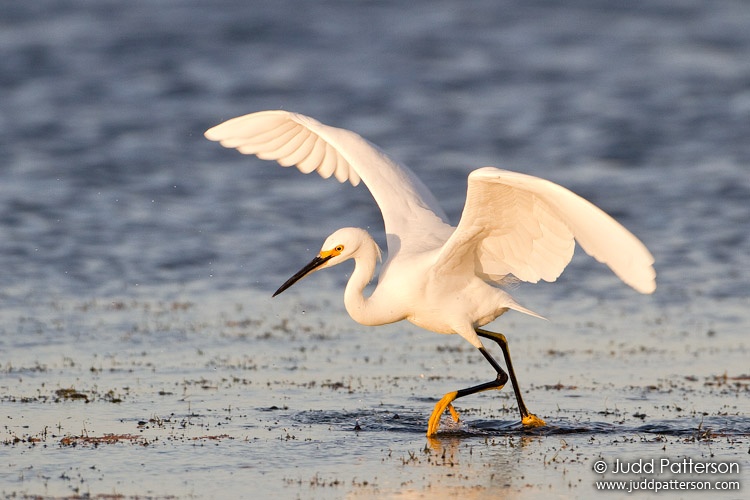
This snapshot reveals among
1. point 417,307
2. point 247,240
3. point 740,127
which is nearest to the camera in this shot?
point 417,307

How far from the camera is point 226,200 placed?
739 inches

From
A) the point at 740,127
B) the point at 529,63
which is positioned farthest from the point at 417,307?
the point at 529,63

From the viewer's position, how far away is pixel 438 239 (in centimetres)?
1013

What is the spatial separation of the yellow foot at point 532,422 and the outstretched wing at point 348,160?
156cm

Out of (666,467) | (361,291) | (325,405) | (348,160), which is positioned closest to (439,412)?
(325,405)

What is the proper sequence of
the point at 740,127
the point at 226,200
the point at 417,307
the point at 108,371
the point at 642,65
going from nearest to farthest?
the point at 417,307
the point at 108,371
the point at 226,200
the point at 740,127
the point at 642,65

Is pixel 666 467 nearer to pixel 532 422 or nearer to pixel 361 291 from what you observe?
pixel 532 422

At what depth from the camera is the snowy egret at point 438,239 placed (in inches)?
329

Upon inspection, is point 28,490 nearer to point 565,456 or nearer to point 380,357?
point 565,456

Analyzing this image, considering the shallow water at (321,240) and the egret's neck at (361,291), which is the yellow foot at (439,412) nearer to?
the shallow water at (321,240)

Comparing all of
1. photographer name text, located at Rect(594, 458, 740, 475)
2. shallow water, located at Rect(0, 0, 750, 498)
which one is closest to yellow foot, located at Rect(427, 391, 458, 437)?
shallow water, located at Rect(0, 0, 750, 498)

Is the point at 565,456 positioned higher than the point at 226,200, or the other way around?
the point at 226,200

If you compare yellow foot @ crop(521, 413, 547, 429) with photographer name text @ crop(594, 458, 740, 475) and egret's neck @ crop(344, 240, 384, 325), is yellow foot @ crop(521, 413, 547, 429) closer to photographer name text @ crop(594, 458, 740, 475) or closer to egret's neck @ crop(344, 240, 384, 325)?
photographer name text @ crop(594, 458, 740, 475)

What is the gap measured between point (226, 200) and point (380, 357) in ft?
25.7
